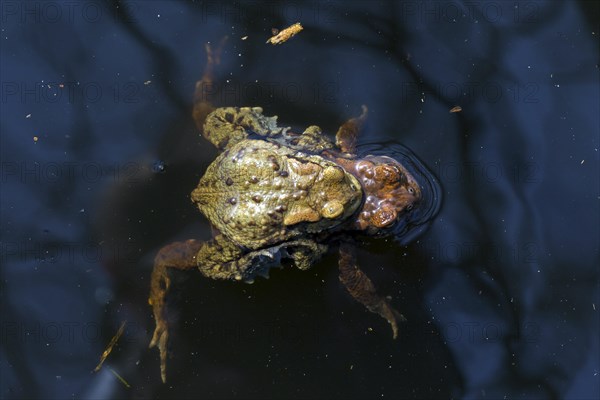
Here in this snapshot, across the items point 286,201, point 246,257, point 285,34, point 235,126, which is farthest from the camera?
point 285,34

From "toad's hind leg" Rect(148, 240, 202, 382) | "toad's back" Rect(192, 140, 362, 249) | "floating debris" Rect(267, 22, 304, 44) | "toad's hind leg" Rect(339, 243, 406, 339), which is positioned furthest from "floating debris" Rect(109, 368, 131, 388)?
"floating debris" Rect(267, 22, 304, 44)

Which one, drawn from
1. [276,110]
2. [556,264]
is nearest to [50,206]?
[276,110]

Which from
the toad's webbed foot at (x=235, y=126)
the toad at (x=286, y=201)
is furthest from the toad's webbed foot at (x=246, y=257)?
the toad's webbed foot at (x=235, y=126)

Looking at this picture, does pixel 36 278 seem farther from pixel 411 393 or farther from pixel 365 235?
pixel 411 393

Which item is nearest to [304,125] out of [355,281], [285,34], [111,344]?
[285,34]

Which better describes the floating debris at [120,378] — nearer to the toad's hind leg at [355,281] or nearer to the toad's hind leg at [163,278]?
the toad's hind leg at [163,278]

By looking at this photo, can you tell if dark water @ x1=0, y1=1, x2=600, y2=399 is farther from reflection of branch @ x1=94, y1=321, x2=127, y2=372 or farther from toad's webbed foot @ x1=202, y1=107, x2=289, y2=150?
toad's webbed foot @ x1=202, y1=107, x2=289, y2=150

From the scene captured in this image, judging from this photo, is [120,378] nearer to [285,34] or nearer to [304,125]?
[304,125]
